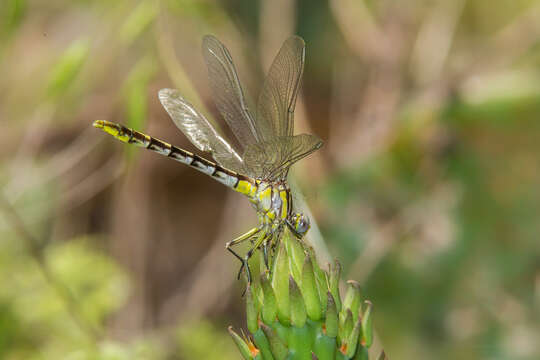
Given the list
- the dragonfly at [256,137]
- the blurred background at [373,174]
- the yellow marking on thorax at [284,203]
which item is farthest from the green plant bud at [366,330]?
the blurred background at [373,174]

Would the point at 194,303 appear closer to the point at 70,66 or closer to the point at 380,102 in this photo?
the point at 380,102

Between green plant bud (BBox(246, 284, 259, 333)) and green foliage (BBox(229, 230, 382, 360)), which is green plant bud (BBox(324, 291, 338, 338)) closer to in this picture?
green foliage (BBox(229, 230, 382, 360))

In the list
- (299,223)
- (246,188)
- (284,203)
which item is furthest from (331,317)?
(246,188)

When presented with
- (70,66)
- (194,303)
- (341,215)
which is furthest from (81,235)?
(70,66)

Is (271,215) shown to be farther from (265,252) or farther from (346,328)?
(346,328)

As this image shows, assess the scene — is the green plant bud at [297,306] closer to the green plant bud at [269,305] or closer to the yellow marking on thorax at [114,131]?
the green plant bud at [269,305]

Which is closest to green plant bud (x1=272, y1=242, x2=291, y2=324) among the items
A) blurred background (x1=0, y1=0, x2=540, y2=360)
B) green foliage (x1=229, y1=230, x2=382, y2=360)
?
green foliage (x1=229, y1=230, x2=382, y2=360)
